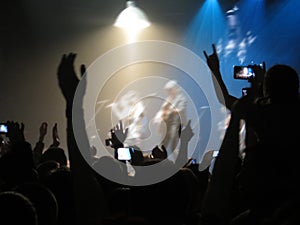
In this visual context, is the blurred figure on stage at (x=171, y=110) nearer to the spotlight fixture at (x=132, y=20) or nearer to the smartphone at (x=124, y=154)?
the spotlight fixture at (x=132, y=20)

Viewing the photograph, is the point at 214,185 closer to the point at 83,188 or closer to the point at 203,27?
the point at 83,188

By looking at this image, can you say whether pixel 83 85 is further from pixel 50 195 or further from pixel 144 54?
pixel 144 54

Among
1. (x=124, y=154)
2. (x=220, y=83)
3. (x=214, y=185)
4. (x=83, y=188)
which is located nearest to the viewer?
(x=214, y=185)

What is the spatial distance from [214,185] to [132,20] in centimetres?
607

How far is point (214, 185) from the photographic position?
4.75ft

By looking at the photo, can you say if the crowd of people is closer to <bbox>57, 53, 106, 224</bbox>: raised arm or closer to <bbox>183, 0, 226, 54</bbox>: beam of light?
<bbox>57, 53, 106, 224</bbox>: raised arm

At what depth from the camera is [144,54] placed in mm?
7359

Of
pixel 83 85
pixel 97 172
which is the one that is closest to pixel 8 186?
pixel 97 172

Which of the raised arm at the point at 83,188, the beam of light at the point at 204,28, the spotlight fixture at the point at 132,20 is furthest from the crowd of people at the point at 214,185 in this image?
the spotlight fixture at the point at 132,20

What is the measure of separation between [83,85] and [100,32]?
5.52 meters

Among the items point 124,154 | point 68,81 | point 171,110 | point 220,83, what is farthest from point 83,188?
point 171,110

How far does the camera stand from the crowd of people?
1.32 m

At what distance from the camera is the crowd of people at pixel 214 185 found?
132 cm

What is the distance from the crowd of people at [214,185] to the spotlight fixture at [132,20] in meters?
5.34
